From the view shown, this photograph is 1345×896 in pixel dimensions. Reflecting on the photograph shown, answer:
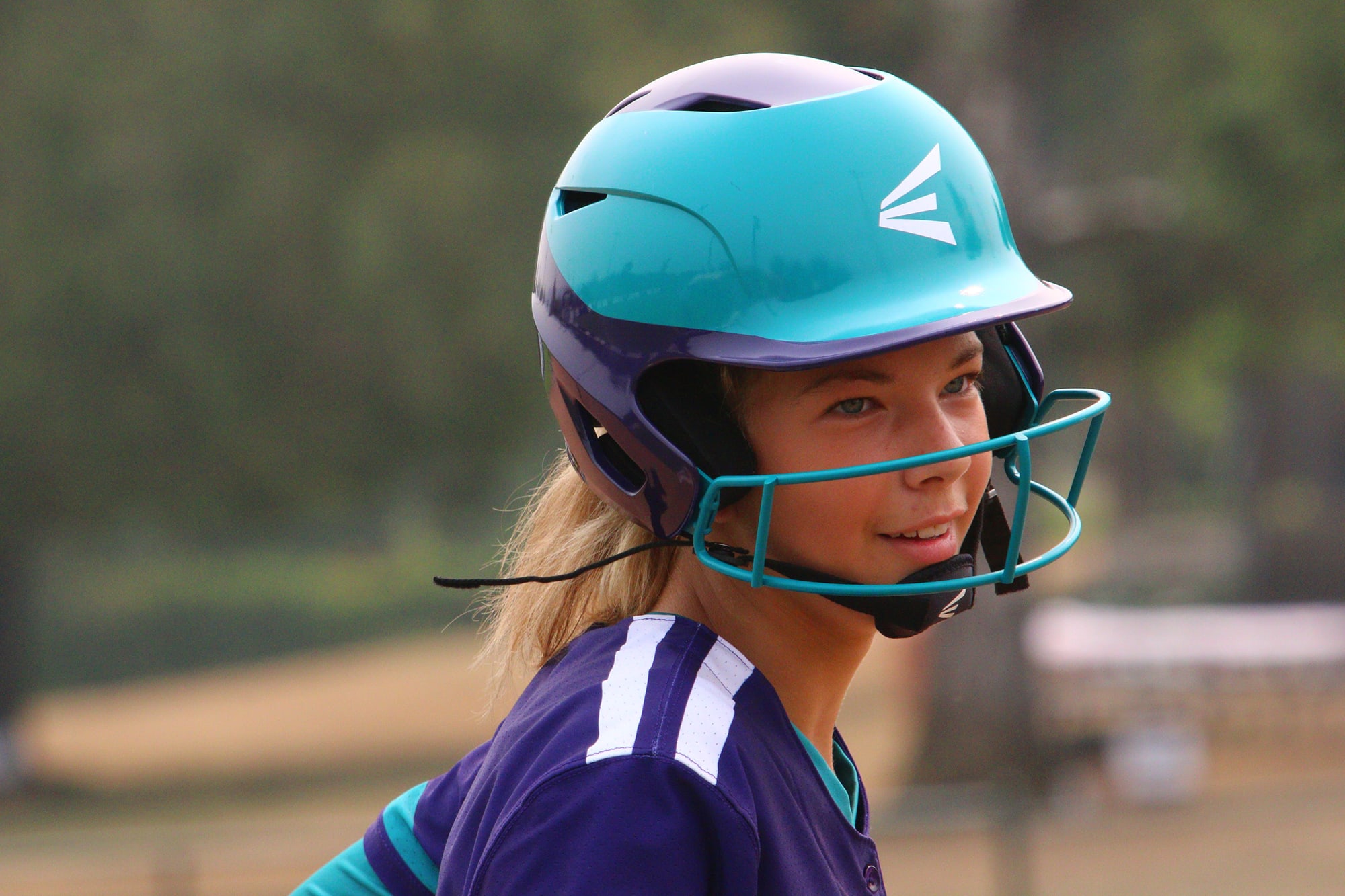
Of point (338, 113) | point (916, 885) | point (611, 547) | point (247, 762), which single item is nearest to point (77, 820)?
point (247, 762)

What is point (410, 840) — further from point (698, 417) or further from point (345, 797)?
point (345, 797)

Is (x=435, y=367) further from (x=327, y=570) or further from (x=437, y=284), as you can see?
(x=327, y=570)

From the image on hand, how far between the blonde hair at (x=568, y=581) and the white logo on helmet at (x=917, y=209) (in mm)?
469

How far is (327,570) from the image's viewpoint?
22.0 metres

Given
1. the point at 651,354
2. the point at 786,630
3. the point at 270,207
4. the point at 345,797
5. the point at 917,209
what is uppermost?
the point at 917,209

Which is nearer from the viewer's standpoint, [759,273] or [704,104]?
[759,273]

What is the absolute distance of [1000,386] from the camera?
182cm

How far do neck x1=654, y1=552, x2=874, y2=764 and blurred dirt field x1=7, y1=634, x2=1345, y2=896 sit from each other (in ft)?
1.85

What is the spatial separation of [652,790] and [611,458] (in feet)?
1.68

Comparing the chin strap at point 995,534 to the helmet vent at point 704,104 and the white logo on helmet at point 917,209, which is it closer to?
the white logo on helmet at point 917,209

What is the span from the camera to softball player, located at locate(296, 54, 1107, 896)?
4.48ft

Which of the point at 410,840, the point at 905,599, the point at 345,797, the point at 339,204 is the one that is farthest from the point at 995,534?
the point at 345,797

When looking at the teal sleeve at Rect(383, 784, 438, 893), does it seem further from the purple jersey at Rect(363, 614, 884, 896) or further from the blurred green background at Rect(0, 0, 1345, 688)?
the blurred green background at Rect(0, 0, 1345, 688)

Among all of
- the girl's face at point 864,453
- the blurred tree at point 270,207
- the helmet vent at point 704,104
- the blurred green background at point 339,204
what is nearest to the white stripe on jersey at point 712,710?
the girl's face at point 864,453
